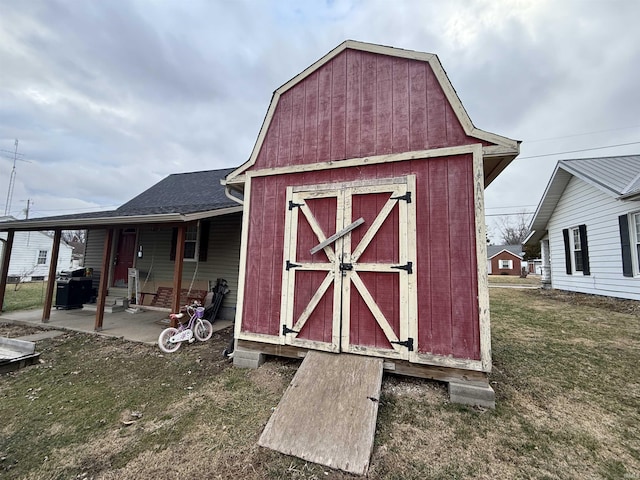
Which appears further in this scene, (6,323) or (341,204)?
(6,323)

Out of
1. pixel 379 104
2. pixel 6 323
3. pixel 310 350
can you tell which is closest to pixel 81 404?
pixel 310 350

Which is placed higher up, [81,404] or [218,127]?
[218,127]

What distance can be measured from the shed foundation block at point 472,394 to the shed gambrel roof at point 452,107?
98.4 inches

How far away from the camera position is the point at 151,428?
2.51 m

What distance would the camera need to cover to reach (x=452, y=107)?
323 cm

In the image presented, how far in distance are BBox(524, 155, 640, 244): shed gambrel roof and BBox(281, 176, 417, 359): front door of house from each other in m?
7.28

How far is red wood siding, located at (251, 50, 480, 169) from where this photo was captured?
3.31 metres

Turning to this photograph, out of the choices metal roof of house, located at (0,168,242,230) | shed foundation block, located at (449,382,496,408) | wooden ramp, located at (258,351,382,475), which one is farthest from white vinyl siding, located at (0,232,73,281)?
shed foundation block, located at (449,382,496,408)

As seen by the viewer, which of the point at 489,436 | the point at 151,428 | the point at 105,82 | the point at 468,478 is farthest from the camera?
the point at 105,82

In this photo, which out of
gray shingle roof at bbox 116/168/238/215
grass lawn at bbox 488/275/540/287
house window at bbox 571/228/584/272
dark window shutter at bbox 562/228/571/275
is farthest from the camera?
grass lawn at bbox 488/275/540/287

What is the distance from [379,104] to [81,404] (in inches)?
197

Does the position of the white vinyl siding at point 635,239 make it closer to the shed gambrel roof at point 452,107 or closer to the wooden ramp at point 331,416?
the shed gambrel roof at point 452,107

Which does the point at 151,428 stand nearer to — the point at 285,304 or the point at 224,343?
the point at 285,304

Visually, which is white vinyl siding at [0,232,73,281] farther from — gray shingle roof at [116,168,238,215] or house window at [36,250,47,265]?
gray shingle roof at [116,168,238,215]
